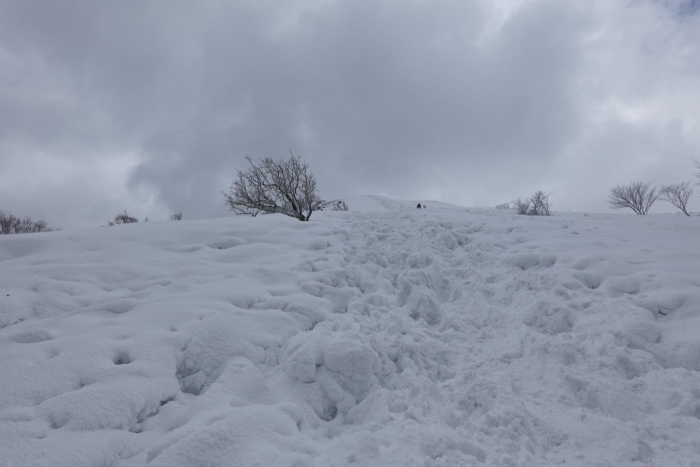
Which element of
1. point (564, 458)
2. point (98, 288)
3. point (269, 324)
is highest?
point (98, 288)

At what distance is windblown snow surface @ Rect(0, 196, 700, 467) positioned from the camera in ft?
8.09

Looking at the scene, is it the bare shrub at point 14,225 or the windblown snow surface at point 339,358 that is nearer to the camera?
the windblown snow surface at point 339,358

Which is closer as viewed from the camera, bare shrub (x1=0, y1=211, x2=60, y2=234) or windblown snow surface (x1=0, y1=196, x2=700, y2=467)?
windblown snow surface (x1=0, y1=196, x2=700, y2=467)

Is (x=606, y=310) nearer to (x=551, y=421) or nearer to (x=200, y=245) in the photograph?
(x=551, y=421)

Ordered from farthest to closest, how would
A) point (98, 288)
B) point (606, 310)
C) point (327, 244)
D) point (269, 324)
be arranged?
point (327, 244) < point (98, 288) < point (606, 310) < point (269, 324)

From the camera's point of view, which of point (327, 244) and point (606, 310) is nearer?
point (606, 310)

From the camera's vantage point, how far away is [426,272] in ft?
19.8

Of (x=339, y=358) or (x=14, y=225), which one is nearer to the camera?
(x=339, y=358)

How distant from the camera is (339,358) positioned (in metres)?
3.36

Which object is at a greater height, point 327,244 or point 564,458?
point 327,244

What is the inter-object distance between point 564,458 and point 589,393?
2.96 feet

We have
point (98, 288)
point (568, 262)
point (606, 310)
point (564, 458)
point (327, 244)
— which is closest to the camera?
point (564, 458)

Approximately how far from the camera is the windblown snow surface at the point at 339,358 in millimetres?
2465

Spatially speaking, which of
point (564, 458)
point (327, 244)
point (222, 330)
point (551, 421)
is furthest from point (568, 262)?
→ point (222, 330)
